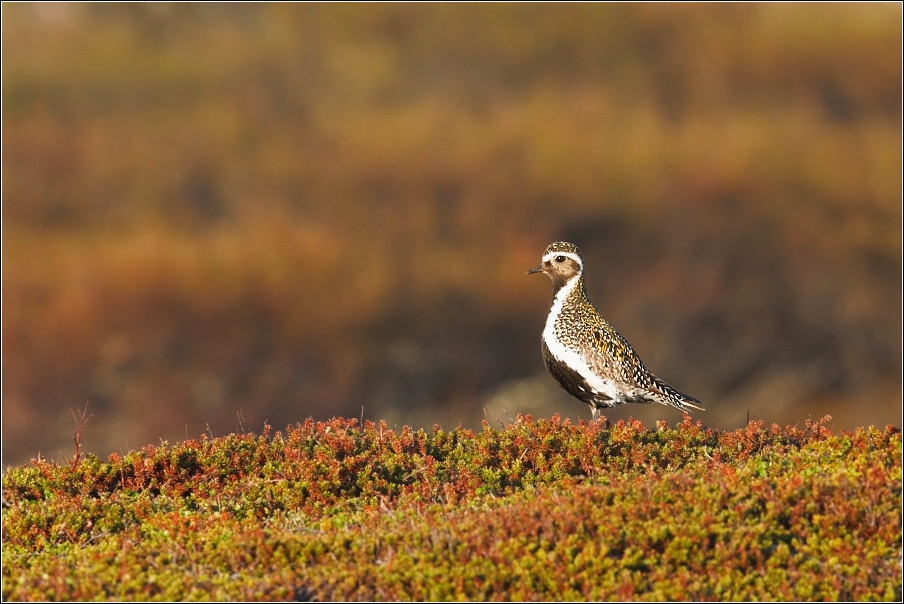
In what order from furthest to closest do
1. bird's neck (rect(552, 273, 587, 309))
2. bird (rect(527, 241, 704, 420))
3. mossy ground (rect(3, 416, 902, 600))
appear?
bird's neck (rect(552, 273, 587, 309)) < bird (rect(527, 241, 704, 420)) < mossy ground (rect(3, 416, 902, 600))

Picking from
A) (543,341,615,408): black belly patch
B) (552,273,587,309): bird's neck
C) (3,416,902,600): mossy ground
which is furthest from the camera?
(552,273,587,309): bird's neck

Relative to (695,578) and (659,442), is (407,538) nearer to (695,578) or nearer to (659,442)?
(695,578)

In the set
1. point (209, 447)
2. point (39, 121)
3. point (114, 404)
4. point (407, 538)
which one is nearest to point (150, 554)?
point (407, 538)

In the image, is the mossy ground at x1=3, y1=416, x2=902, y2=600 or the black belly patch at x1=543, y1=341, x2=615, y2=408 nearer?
the mossy ground at x1=3, y1=416, x2=902, y2=600

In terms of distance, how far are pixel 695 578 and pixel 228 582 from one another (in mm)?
2637

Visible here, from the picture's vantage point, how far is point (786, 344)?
31625mm

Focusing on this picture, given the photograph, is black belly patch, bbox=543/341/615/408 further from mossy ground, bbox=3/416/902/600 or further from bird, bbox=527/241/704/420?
mossy ground, bbox=3/416/902/600

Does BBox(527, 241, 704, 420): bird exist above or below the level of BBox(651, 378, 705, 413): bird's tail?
above

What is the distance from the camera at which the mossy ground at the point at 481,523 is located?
21.7 ft

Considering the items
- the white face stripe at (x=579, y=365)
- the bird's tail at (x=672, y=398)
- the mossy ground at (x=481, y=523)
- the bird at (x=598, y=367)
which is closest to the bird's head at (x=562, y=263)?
the bird at (x=598, y=367)

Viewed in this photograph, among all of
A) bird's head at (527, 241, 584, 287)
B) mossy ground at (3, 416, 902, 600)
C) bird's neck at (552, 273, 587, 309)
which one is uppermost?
bird's head at (527, 241, 584, 287)

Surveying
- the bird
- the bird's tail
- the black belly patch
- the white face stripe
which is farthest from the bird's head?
the bird's tail

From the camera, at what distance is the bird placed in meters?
11.6

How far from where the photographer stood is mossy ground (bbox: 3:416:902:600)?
261 inches
